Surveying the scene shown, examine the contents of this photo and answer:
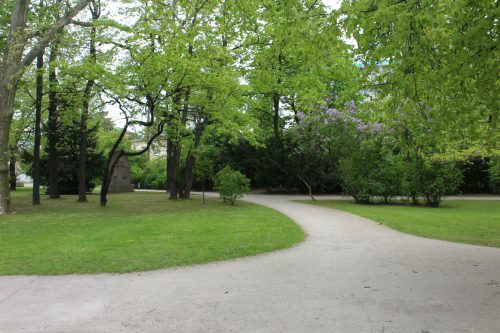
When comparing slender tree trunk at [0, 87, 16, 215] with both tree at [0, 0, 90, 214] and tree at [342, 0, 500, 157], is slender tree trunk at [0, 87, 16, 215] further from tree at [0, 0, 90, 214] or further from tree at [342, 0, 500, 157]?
tree at [342, 0, 500, 157]

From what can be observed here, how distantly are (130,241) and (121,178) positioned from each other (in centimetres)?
2845

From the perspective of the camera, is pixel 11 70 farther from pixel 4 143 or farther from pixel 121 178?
pixel 121 178

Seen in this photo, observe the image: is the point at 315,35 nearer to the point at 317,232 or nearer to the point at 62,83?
the point at 317,232

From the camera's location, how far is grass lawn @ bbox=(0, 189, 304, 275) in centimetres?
706

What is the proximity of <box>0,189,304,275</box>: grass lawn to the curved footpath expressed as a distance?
56 centimetres

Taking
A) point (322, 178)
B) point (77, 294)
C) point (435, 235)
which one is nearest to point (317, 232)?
point (435, 235)

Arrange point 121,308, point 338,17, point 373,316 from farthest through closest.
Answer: point 338,17 < point 121,308 < point 373,316

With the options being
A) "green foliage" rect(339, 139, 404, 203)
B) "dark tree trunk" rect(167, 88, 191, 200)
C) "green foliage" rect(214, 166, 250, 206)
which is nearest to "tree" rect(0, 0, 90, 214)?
"dark tree trunk" rect(167, 88, 191, 200)

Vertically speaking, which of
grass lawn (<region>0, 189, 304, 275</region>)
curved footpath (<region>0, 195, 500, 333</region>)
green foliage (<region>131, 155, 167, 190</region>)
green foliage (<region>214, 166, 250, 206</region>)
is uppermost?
green foliage (<region>131, 155, 167, 190</region>)

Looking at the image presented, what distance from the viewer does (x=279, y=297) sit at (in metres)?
5.14

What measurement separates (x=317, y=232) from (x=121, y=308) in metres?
6.68

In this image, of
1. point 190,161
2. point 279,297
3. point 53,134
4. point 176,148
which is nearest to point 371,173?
point 190,161

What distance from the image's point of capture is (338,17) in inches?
201

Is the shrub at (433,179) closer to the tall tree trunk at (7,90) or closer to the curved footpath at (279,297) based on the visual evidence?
the curved footpath at (279,297)
